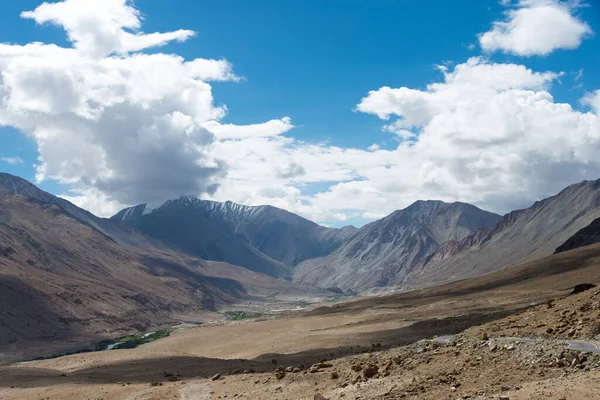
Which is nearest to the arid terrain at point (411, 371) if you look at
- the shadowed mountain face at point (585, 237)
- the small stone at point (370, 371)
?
the small stone at point (370, 371)

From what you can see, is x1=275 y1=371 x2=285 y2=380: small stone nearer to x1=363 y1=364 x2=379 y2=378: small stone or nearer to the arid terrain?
the arid terrain

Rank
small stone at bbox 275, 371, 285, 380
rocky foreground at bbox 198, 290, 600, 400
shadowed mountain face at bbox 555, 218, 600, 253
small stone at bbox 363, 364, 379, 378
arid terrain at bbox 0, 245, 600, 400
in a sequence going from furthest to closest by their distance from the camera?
shadowed mountain face at bbox 555, 218, 600, 253 → small stone at bbox 275, 371, 285, 380 → small stone at bbox 363, 364, 379, 378 → arid terrain at bbox 0, 245, 600, 400 → rocky foreground at bbox 198, 290, 600, 400

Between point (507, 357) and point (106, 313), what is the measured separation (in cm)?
14682

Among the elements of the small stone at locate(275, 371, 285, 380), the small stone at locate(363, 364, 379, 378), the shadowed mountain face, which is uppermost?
the shadowed mountain face

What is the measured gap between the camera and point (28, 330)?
11988cm

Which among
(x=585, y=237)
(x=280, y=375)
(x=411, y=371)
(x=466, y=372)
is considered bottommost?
(x=280, y=375)

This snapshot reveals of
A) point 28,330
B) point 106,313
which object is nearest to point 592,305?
point 28,330

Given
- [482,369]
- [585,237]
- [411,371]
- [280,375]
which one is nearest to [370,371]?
[411,371]

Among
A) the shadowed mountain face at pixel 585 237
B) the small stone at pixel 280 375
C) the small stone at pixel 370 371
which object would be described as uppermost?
the shadowed mountain face at pixel 585 237

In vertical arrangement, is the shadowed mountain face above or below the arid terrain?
above

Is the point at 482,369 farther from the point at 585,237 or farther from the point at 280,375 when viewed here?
the point at 585,237

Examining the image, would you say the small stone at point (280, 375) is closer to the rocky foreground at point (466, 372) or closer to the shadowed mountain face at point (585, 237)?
the rocky foreground at point (466, 372)

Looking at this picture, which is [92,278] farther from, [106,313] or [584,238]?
[584,238]

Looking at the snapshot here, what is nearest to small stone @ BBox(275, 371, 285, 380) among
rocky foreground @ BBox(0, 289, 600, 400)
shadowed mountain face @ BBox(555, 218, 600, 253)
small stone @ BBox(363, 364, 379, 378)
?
rocky foreground @ BBox(0, 289, 600, 400)
